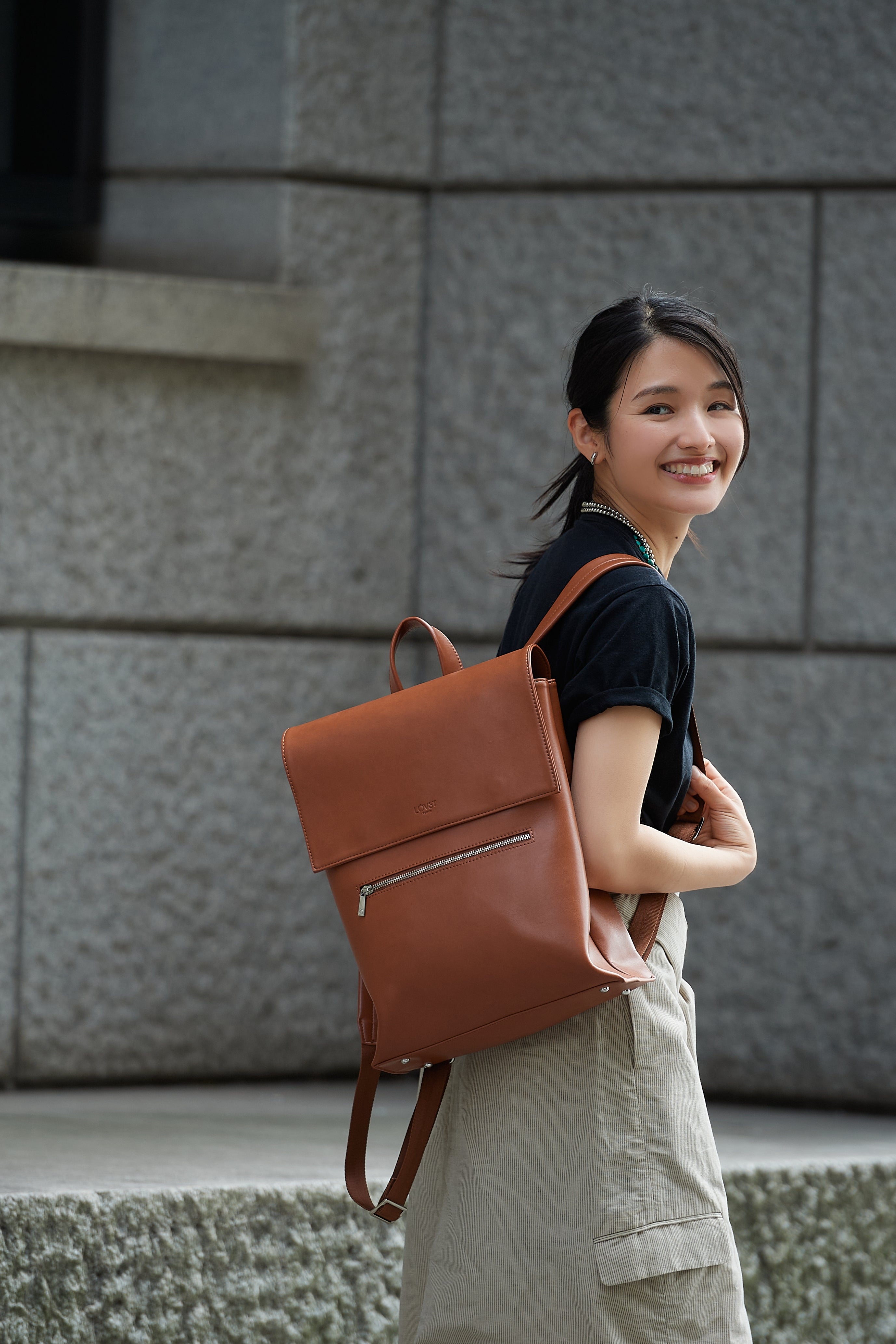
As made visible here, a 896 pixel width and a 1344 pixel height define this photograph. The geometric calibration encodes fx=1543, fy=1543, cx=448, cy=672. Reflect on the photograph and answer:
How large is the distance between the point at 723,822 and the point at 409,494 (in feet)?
7.75

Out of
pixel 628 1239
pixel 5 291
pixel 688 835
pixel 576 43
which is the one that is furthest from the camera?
pixel 576 43

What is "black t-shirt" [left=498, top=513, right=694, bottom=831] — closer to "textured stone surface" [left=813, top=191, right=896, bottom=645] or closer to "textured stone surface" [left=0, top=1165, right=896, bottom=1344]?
"textured stone surface" [left=0, top=1165, right=896, bottom=1344]

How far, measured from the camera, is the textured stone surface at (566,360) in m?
3.92

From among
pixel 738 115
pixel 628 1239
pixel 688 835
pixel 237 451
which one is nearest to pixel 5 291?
pixel 237 451

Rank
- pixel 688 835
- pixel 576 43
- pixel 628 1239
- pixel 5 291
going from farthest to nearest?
A: pixel 576 43 → pixel 5 291 → pixel 688 835 → pixel 628 1239

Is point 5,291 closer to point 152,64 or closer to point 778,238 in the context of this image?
point 152,64

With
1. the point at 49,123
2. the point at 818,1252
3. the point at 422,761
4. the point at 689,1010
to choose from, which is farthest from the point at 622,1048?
the point at 49,123

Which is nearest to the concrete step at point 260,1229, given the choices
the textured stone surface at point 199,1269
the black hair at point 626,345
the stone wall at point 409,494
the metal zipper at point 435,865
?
the textured stone surface at point 199,1269

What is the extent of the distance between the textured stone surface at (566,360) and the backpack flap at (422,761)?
209cm

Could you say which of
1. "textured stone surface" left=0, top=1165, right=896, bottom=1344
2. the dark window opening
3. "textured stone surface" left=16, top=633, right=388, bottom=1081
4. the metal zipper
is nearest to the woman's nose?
the metal zipper

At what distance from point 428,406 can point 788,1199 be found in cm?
218

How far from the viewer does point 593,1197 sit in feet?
5.80

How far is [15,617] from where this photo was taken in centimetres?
384

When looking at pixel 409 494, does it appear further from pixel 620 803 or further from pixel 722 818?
pixel 620 803
